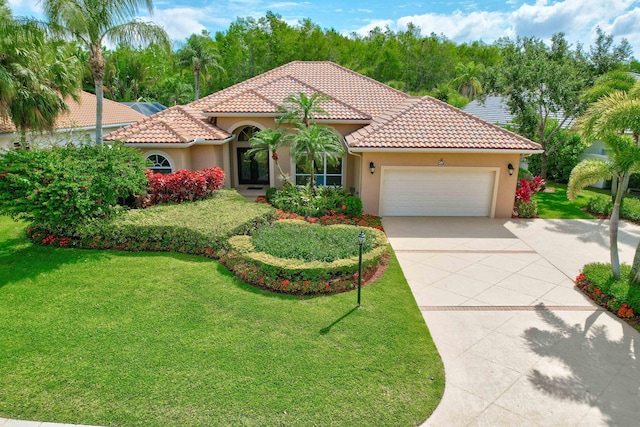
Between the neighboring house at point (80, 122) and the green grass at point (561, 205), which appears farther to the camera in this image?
the neighboring house at point (80, 122)

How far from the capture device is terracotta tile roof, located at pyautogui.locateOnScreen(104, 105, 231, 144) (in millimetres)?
15117

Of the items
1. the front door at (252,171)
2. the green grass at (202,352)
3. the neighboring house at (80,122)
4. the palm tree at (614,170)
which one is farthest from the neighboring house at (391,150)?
the green grass at (202,352)

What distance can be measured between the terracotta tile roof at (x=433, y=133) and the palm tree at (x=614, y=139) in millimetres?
5064

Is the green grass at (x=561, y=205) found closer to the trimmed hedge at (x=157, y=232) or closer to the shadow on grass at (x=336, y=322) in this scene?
the shadow on grass at (x=336, y=322)

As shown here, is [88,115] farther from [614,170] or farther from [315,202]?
[614,170]

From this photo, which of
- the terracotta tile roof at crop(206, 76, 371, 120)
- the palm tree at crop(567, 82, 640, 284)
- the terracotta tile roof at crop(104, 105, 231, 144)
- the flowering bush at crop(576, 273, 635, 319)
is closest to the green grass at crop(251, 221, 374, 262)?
the flowering bush at crop(576, 273, 635, 319)

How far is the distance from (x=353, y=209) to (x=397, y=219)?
197cm

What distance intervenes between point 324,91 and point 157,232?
12.2 meters

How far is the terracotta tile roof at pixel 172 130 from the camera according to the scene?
15.1 m

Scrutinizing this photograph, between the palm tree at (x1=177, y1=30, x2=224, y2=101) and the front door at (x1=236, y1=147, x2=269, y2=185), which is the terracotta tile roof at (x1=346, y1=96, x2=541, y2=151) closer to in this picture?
the front door at (x1=236, y1=147, x2=269, y2=185)

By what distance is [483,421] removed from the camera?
543cm

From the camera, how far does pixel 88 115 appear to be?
25.5 metres

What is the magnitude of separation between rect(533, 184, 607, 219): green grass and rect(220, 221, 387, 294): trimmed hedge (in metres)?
10.6

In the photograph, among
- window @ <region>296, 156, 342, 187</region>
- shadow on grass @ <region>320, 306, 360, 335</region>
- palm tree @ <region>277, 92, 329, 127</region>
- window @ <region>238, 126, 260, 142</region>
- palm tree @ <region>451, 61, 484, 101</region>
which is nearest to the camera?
shadow on grass @ <region>320, 306, 360, 335</region>
